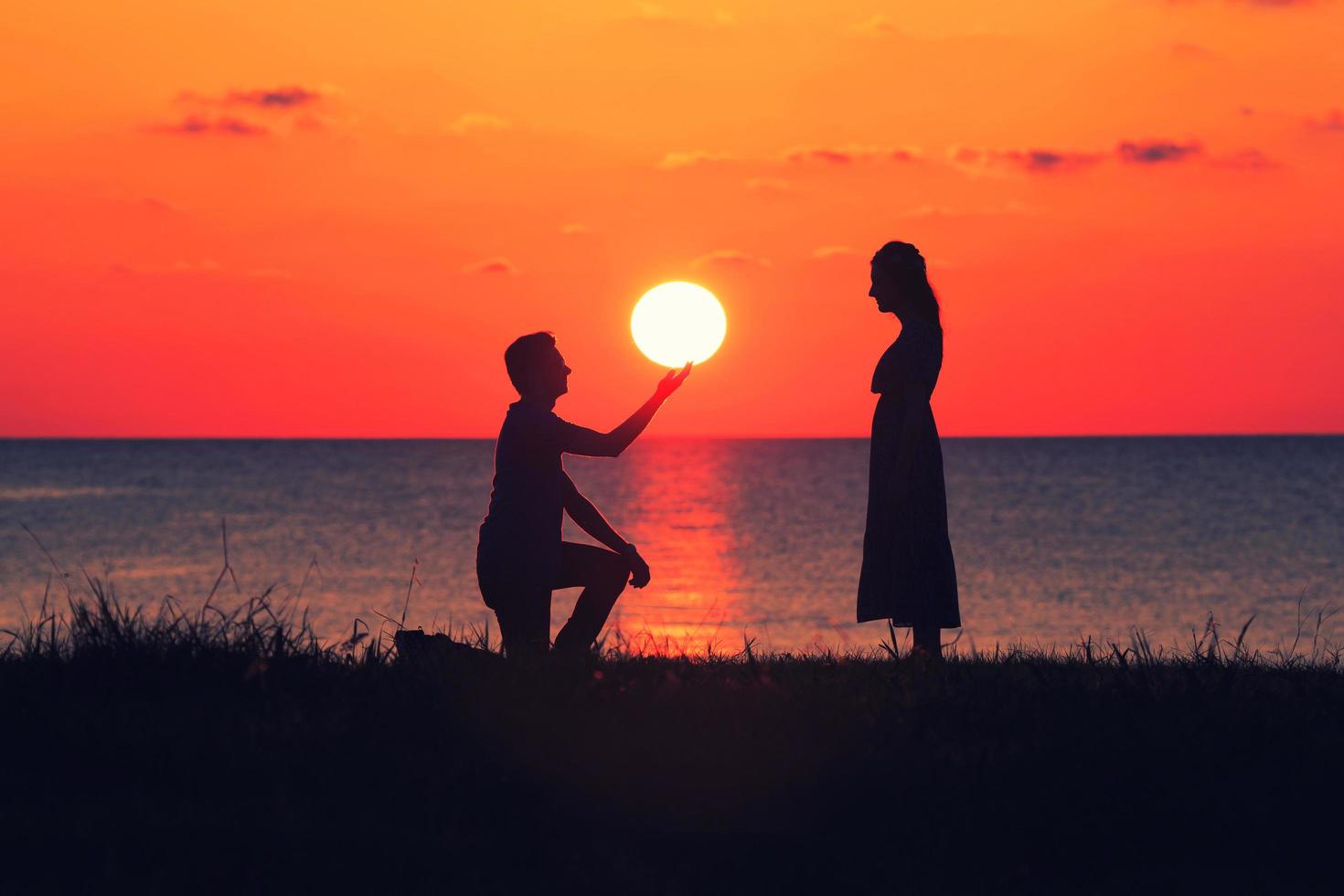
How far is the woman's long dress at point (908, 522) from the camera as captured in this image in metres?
8.50

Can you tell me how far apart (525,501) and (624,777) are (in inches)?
96.1

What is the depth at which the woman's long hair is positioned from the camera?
8562 millimetres

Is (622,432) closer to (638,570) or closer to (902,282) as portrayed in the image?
(638,570)

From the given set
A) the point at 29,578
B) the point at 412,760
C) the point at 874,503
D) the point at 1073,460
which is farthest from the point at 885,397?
the point at 1073,460

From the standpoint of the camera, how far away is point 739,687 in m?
7.08

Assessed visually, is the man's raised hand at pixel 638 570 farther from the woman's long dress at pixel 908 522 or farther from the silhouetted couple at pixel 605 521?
the woman's long dress at pixel 908 522

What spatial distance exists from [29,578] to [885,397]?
3852cm

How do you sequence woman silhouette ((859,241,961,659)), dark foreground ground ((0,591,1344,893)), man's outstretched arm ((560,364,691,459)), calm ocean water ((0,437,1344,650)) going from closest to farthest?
dark foreground ground ((0,591,1344,893)), man's outstretched arm ((560,364,691,459)), woman silhouette ((859,241,961,659)), calm ocean water ((0,437,1344,650))

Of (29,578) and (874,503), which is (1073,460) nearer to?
(29,578)

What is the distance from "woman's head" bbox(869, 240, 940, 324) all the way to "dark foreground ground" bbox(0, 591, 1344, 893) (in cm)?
231

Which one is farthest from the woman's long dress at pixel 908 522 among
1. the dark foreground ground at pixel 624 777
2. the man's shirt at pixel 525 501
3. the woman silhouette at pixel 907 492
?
the man's shirt at pixel 525 501

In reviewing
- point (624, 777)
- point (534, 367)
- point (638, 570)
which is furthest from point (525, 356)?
point (624, 777)

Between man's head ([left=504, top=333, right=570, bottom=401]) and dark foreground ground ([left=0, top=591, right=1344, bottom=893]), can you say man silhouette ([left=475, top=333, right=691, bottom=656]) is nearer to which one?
Result: man's head ([left=504, top=333, right=570, bottom=401])

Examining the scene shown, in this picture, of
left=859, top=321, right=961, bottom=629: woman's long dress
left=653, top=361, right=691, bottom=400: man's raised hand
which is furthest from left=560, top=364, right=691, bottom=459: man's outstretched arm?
left=859, top=321, right=961, bottom=629: woman's long dress
